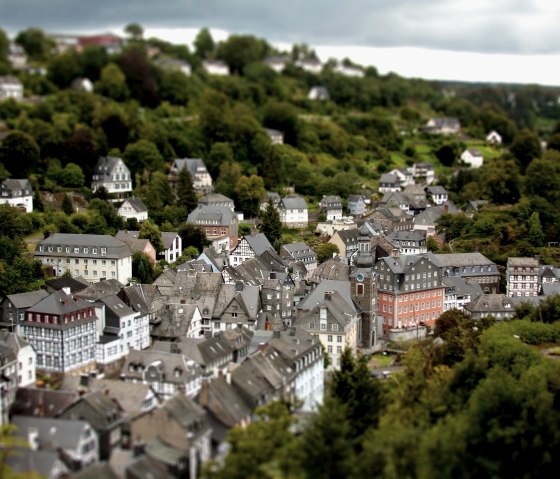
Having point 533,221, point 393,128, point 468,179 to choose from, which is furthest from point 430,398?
point 393,128

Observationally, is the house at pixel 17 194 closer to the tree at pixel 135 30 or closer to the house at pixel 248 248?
the house at pixel 248 248

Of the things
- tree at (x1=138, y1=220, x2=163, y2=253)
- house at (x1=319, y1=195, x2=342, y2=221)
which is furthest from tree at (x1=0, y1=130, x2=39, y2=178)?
house at (x1=319, y1=195, x2=342, y2=221)

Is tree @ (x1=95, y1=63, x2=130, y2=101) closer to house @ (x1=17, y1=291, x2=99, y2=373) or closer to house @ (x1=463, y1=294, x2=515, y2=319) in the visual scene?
house @ (x1=463, y1=294, x2=515, y2=319)

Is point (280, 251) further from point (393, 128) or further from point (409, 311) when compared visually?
point (393, 128)

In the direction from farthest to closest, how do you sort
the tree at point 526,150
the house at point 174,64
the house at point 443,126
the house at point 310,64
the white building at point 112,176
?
1. the house at point 310,64
2. the house at point 443,126
3. the house at point 174,64
4. the tree at point 526,150
5. the white building at point 112,176

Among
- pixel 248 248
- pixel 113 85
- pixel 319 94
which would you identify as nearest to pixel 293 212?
pixel 248 248

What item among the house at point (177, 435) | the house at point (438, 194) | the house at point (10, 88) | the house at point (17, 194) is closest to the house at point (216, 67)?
the house at point (10, 88)

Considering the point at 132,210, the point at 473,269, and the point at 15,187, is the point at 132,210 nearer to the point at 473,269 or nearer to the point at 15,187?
the point at 15,187
